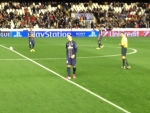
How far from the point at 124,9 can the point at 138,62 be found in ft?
115

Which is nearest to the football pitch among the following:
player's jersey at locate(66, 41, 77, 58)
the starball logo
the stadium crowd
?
player's jersey at locate(66, 41, 77, 58)

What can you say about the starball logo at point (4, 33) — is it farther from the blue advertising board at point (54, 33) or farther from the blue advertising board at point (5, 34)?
the blue advertising board at point (54, 33)

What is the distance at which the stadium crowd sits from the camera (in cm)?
5316

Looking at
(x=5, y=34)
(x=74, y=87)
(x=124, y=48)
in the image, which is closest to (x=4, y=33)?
(x=5, y=34)

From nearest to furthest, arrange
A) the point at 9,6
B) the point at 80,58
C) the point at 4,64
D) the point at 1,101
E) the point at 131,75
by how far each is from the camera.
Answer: the point at 1,101
the point at 131,75
the point at 4,64
the point at 80,58
the point at 9,6

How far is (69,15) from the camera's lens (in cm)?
5681

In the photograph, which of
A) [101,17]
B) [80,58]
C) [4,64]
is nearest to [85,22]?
[101,17]

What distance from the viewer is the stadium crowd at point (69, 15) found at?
53156 millimetres

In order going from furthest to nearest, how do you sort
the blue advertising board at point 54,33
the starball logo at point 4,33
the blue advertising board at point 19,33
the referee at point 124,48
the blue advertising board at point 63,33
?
the blue advertising board at point 63,33
the blue advertising board at point 54,33
the blue advertising board at point 19,33
the starball logo at point 4,33
the referee at point 124,48

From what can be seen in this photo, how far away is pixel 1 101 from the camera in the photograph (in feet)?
45.6

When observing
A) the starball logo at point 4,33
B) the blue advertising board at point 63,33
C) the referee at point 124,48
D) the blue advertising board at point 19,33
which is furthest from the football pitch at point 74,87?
the blue advertising board at point 63,33

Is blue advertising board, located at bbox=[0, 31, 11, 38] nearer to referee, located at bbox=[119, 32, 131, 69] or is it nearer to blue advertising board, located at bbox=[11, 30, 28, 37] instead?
blue advertising board, located at bbox=[11, 30, 28, 37]

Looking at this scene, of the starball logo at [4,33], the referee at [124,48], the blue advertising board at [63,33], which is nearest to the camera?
the referee at [124,48]

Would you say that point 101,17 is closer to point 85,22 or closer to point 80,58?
point 85,22
